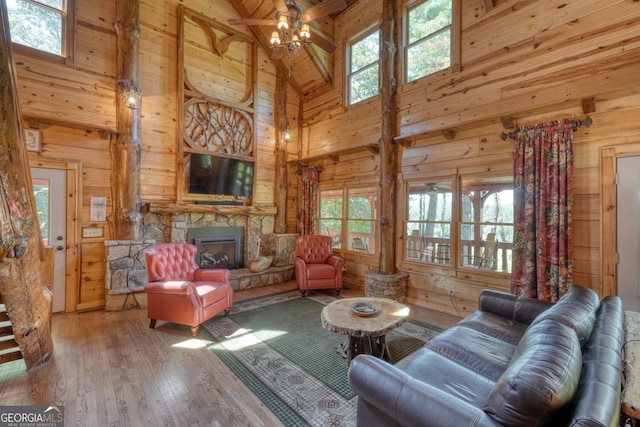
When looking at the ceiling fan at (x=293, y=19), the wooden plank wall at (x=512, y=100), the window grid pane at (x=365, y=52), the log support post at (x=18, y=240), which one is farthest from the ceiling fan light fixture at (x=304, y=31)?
the log support post at (x=18, y=240)

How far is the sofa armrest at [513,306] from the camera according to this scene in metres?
2.50

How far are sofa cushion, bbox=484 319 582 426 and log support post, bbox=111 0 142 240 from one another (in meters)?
4.83

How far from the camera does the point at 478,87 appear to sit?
3.86 metres

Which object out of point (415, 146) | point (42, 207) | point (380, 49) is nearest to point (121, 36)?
point (42, 207)

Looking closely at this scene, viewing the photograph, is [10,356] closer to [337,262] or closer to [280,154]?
[337,262]

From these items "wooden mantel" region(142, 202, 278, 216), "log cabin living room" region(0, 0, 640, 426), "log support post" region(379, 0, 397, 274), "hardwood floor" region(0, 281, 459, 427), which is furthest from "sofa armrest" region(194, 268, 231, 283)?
"log support post" region(379, 0, 397, 274)

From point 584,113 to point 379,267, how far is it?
3.26 meters

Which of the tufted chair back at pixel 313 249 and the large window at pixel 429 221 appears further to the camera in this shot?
the tufted chair back at pixel 313 249

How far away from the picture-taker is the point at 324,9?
10.7 feet

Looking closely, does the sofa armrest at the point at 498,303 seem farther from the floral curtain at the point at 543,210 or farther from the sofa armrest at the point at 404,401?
the sofa armrest at the point at 404,401

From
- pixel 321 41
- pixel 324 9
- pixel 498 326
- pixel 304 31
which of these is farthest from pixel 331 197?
pixel 498 326

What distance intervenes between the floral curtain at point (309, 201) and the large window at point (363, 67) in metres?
1.71

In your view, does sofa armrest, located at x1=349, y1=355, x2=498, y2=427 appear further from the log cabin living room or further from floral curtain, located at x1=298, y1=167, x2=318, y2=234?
floral curtain, located at x1=298, y1=167, x2=318, y2=234

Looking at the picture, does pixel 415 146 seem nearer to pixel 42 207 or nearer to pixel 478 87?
pixel 478 87
